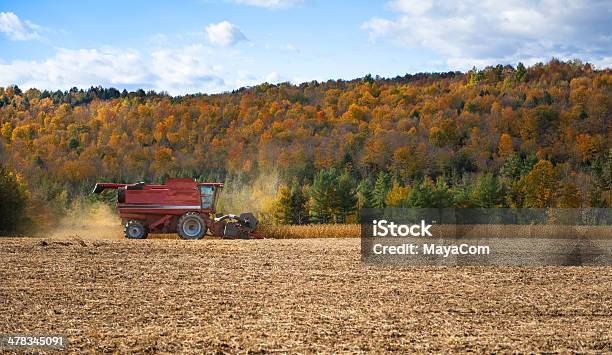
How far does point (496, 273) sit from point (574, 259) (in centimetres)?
443

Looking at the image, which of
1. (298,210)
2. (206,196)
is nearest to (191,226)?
(206,196)

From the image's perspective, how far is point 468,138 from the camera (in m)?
132

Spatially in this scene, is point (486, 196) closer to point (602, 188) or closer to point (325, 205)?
point (325, 205)

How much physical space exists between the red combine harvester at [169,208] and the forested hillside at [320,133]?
5299cm

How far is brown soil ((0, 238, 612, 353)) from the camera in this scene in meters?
9.91

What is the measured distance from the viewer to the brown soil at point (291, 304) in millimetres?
9906

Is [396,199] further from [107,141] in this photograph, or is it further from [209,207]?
[107,141]

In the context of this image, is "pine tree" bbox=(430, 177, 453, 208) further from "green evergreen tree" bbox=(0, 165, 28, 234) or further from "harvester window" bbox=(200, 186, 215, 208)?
"green evergreen tree" bbox=(0, 165, 28, 234)

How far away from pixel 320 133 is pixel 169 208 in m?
106

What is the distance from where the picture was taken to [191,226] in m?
25.8
